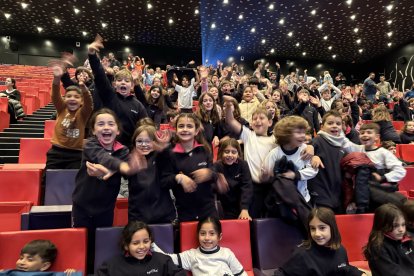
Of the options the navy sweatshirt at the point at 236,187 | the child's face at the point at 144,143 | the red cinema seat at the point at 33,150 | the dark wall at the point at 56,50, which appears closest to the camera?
the child's face at the point at 144,143

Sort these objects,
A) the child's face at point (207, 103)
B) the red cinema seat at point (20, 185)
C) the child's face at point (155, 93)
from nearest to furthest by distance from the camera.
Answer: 1. the red cinema seat at point (20, 185)
2. the child's face at point (207, 103)
3. the child's face at point (155, 93)

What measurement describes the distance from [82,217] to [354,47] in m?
14.4

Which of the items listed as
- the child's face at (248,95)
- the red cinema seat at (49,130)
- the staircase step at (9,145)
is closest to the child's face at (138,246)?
the child's face at (248,95)

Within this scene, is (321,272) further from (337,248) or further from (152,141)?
(152,141)

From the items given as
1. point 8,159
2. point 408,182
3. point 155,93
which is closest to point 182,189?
point 155,93

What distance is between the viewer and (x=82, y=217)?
1.60 m

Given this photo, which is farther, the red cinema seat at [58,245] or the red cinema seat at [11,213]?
the red cinema seat at [11,213]

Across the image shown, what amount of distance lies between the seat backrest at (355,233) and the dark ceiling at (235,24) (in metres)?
8.39

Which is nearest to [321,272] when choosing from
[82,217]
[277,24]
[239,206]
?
[239,206]

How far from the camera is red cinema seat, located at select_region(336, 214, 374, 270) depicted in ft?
6.13

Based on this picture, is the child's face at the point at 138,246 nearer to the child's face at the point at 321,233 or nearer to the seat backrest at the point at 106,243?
the seat backrest at the point at 106,243

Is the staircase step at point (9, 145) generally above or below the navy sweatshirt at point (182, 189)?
above

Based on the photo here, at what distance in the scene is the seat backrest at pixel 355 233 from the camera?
6.14 feet

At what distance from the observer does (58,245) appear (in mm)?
1504
